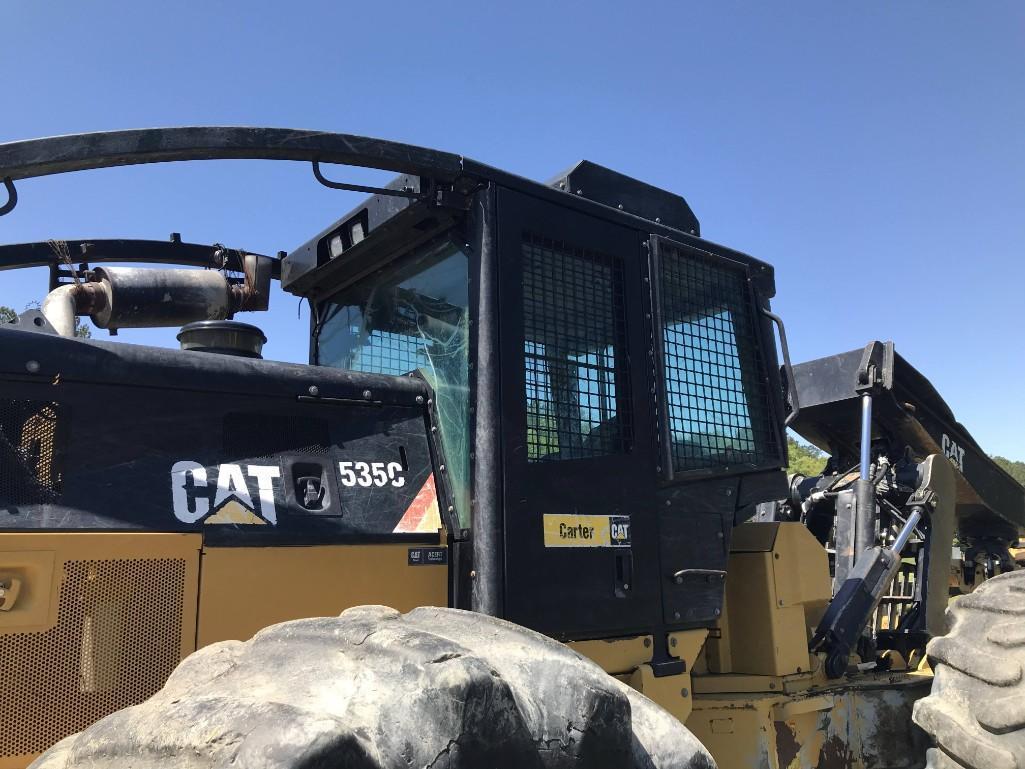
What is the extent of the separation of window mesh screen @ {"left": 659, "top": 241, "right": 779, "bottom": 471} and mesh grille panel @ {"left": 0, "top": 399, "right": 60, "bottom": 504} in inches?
80.3

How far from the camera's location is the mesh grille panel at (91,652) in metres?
2.10

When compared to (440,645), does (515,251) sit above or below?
above

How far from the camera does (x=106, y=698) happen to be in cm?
221

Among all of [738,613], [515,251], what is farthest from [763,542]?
[515,251]

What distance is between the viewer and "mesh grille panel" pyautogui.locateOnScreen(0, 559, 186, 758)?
210 cm

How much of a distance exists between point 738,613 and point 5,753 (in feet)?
9.21

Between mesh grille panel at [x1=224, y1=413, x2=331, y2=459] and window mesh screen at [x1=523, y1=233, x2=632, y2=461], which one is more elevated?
window mesh screen at [x1=523, y1=233, x2=632, y2=461]

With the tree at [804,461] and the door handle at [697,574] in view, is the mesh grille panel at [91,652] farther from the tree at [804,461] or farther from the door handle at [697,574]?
the tree at [804,461]

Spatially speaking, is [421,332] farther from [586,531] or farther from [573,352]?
[586,531]

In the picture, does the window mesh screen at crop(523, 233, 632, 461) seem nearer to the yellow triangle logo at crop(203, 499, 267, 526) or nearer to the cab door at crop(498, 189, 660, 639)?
the cab door at crop(498, 189, 660, 639)

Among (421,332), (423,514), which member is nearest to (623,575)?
(423,514)

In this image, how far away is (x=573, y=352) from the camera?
10.6ft

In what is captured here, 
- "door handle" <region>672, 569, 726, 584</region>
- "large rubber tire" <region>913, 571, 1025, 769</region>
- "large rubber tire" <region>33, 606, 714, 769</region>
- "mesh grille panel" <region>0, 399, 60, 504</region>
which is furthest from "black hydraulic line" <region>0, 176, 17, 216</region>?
"large rubber tire" <region>913, 571, 1025, 769</region>

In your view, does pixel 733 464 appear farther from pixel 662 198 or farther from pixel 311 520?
pixel 311 520
